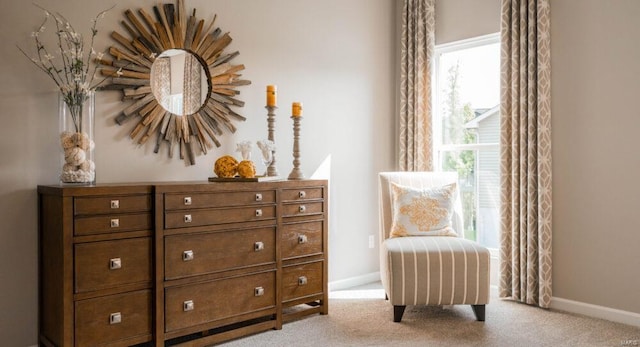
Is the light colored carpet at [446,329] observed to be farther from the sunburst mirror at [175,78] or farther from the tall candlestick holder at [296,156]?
the sunburst mirror at [175,78]

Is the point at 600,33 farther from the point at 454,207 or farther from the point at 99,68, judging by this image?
the point at 99,68

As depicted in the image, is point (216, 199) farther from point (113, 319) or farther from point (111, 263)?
point (113, 319)

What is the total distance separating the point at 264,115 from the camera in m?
3.49

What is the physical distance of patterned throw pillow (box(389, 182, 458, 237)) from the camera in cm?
336

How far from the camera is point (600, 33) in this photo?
3.20m

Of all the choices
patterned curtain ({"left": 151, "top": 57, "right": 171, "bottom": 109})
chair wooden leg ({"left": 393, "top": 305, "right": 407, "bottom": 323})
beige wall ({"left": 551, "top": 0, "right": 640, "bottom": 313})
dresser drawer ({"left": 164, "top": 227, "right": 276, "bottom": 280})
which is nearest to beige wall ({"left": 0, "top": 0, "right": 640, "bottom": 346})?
beige wall ({"left": 551, "top": 0, "right": 640, "bottom": 313})

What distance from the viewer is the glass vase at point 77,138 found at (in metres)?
2.42

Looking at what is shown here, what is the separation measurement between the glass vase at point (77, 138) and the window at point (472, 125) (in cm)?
277

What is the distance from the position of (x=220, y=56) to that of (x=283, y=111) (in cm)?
63

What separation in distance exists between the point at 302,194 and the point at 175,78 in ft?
3.53

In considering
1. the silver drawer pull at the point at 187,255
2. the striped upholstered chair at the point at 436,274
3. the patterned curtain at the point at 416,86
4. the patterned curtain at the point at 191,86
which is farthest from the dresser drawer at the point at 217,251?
the patterned curtain at the point at 416,86

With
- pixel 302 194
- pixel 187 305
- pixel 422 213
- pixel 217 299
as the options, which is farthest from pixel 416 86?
pixel 187 305

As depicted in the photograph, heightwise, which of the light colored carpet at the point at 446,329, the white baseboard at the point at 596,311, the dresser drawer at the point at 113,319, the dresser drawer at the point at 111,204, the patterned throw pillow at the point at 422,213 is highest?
the dresser drawer at the point at 111,204

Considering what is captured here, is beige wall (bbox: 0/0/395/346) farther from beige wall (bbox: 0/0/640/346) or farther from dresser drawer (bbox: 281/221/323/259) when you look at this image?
dresser drawer (bbox: 281/221/323/259)
